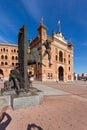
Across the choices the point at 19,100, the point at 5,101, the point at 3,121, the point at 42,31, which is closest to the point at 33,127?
the point at 3,121

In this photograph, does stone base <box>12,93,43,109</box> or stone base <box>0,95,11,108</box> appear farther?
stone base <box>0,95,11,108</box>

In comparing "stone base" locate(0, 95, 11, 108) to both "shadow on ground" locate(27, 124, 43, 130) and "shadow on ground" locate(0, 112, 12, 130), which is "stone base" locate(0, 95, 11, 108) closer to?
"shadow on ground" locate(0, 112, 12, 130)

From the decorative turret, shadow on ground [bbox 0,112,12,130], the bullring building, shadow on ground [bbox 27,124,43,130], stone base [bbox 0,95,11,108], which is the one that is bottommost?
shadow on ground [bbox 27,124,43,130]

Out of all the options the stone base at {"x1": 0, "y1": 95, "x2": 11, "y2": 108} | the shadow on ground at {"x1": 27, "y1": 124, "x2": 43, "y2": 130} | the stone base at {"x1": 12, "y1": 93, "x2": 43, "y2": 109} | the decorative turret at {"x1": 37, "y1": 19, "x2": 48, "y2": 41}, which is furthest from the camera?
the decorative turret at {"x1": 37, "y1": 19, "x2": 48, "y2": 41}

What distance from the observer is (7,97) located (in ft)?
21.7

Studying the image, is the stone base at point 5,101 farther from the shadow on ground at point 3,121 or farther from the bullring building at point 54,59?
the bullring building at point 54,59

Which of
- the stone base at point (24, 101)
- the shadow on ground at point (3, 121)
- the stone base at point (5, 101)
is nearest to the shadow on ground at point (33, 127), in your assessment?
the shadow on ground at point (3, 121)

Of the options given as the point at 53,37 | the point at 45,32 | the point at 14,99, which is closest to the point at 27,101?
the point at 14,99

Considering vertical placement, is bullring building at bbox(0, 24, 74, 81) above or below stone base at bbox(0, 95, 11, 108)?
above

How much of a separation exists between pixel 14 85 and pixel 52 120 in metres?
3.96

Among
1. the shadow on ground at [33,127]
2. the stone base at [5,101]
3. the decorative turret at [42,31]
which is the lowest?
the shadow on ground at [33,127]

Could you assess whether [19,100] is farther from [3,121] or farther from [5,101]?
[3,121]

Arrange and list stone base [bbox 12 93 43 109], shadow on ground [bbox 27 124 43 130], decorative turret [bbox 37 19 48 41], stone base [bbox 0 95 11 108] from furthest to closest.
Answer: decorative turret [bbox 37 19 48 41]
stone base [bbox 0 95 11 108]
stone base [bbox 12 93 43 109]
shadow on ground [bbox 27 124 43 130]

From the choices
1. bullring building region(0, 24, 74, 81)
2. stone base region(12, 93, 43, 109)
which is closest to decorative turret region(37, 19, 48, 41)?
bullring building region(0, 24, 74, 81)
